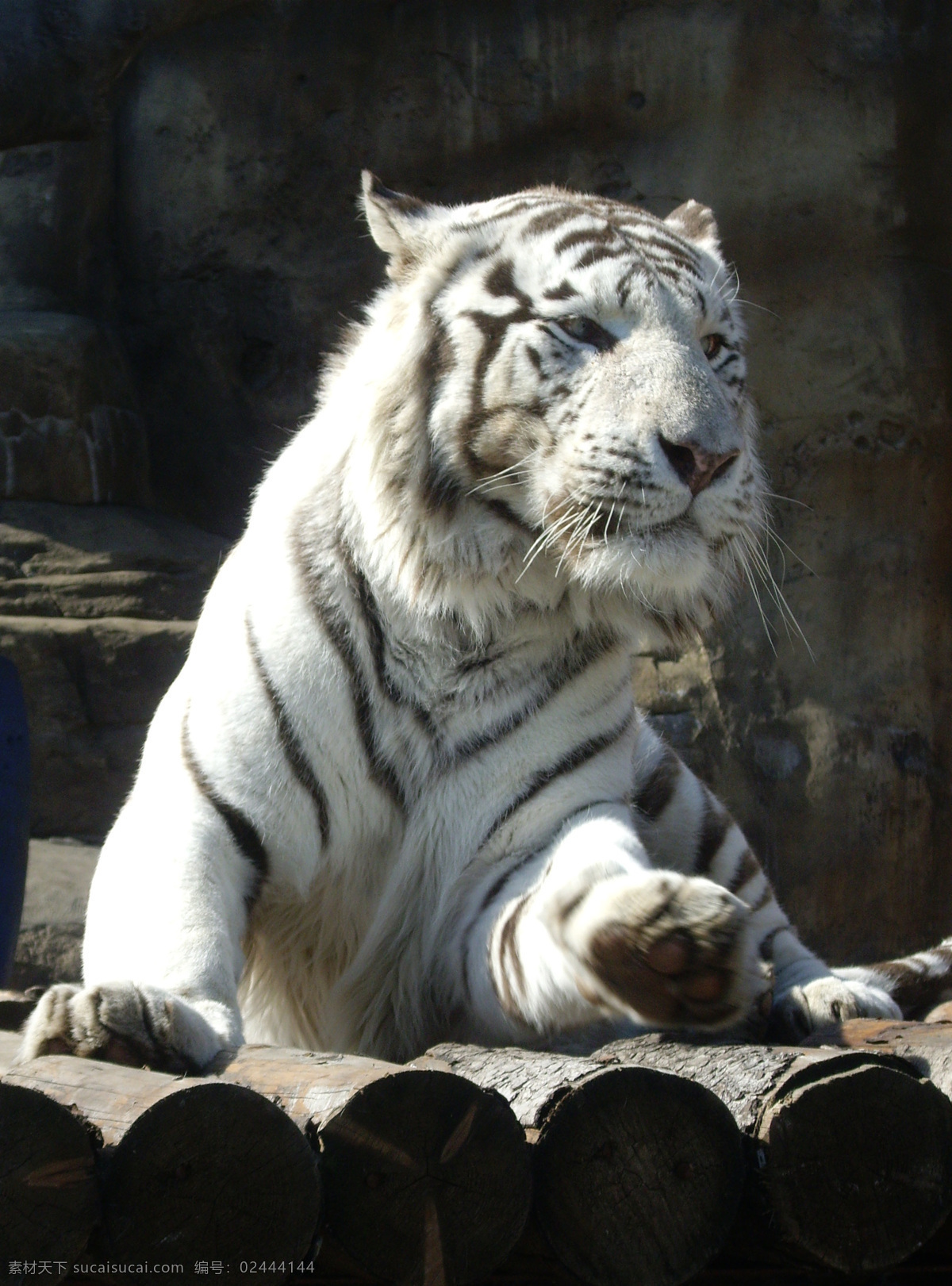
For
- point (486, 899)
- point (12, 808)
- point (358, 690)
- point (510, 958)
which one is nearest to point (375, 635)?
point (358, 690)

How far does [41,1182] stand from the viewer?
1.24 metres

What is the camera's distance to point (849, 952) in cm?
503

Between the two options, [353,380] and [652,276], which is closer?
[652,276]

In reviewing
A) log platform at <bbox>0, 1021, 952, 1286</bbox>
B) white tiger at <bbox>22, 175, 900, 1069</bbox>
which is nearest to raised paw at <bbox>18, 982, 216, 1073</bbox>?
log platform at <bbox>0, 1021, 952, 1286</bbox>

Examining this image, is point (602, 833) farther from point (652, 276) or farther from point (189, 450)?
point (189, 450)

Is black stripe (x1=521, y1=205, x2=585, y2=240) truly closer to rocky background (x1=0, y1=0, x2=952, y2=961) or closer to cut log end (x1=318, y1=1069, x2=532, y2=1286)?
cut log end (x1=318, y1=1069, x2=532, y2=1286)

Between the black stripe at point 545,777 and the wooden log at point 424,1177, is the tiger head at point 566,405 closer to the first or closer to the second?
the black stripe at point 545,777

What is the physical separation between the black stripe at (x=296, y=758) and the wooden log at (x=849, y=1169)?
970 millimetres

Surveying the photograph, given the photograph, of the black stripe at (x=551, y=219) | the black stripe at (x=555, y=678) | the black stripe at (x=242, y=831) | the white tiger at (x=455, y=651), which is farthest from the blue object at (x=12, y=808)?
the black stripe at (x=551, y=219)

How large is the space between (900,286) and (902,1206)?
438cm

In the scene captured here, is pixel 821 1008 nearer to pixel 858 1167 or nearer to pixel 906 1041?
pixel 906 1041

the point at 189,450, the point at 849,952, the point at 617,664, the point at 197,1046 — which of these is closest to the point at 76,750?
the point at 189,450

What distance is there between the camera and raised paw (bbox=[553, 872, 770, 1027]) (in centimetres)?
170

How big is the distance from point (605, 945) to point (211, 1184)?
67 cm
